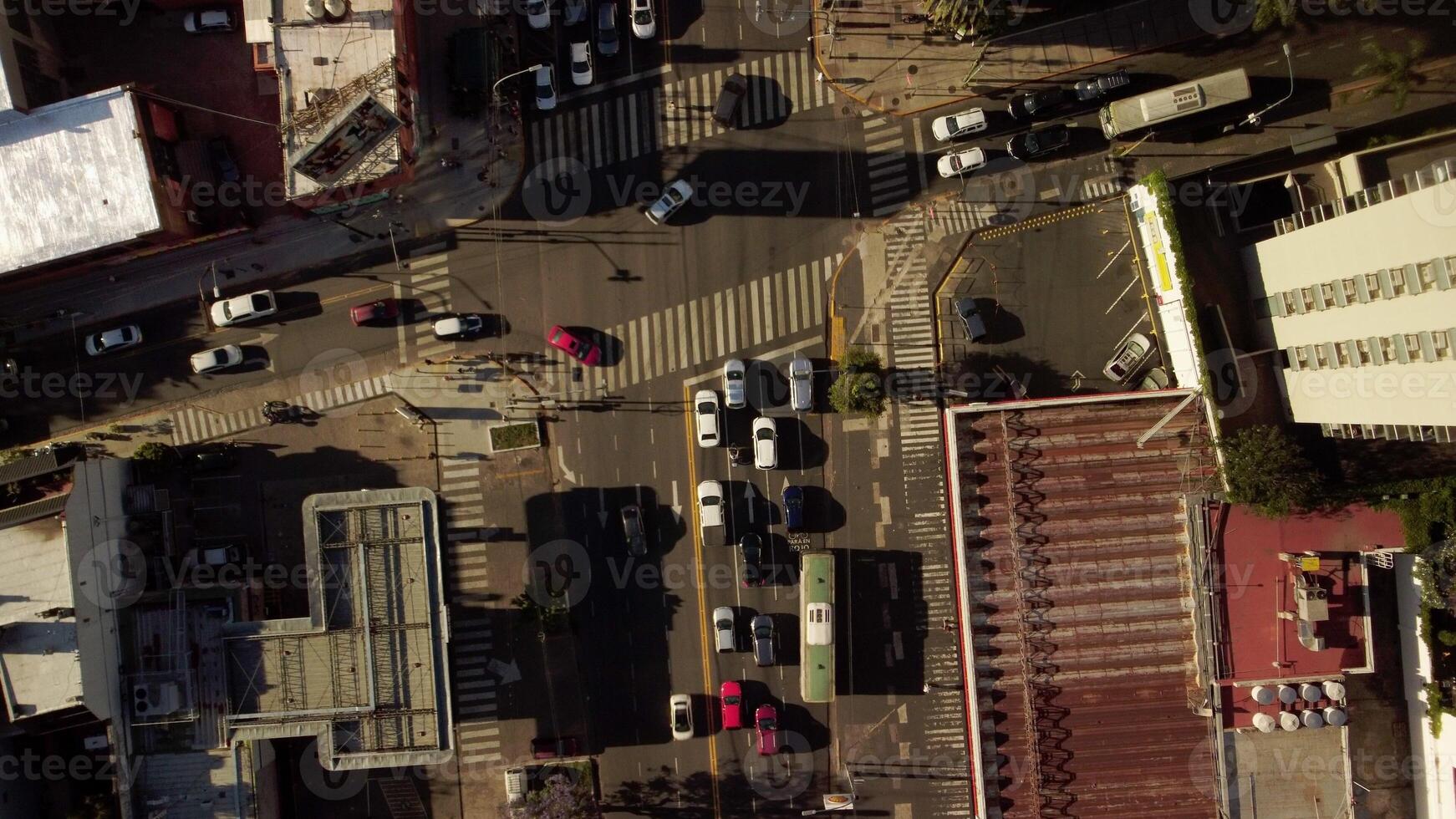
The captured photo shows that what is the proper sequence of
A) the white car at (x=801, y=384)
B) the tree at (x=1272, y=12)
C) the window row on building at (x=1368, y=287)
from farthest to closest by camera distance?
the white car at (x=801, y=384) < the tree at (x=1272, y=12) < the window row on building at (x=1368, y=287)

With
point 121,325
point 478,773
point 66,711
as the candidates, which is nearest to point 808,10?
point 121,325

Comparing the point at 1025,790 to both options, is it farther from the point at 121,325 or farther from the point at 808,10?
the point at 121,325

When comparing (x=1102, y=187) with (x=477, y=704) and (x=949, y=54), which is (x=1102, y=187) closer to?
(x=949, y=54)

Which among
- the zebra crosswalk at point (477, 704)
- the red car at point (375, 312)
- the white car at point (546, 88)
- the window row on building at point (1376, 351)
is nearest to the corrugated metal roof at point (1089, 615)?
the window row on building at point (1376, 351)

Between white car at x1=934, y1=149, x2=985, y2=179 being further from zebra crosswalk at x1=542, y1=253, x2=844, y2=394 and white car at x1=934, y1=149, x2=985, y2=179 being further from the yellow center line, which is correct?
the yellow center line

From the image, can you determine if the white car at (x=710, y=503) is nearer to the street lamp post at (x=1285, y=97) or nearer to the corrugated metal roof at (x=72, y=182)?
the corrugated metal roof at (x=72, y=182)

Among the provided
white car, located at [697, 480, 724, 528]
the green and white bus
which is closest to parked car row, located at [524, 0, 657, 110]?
white car, located at [697, 480, 724, 528]

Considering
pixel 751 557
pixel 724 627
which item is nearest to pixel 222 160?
pixel 751 557
